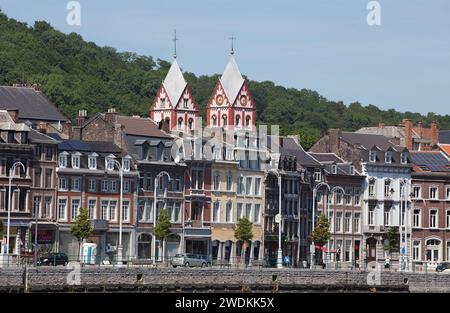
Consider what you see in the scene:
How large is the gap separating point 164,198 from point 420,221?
2723 centimetres

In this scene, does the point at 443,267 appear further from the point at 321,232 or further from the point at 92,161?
the point at 92,161

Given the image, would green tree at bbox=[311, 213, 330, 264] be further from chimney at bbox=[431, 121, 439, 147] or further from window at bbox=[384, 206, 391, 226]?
chimney at bbox=[431, 121, 439, 147]

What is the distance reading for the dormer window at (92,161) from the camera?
125688 millimetres

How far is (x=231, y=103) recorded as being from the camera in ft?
525

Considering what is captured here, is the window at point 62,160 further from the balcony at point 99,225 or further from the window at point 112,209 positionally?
the window at point 112,209

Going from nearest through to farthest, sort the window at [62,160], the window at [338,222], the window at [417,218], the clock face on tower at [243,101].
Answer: the window at [62,160], the window at [338,222], the window at [417,218], the clock face on tower at [243,101]

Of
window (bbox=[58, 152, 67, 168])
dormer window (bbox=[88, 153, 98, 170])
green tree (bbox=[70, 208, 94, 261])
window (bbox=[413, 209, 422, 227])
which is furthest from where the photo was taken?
window (bbox=[413, 209, 422, 227])

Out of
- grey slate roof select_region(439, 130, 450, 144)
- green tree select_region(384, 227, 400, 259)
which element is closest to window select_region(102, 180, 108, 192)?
green tree select_region(384, 227, 400, 259)

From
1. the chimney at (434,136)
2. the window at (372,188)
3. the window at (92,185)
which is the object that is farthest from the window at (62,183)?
the chimney at (434,136)

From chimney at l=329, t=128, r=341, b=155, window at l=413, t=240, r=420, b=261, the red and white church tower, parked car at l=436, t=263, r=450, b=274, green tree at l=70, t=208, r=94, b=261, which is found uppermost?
the red and white church tower

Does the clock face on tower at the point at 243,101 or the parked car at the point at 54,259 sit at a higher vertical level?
the clock face on tower at the point at 243,101

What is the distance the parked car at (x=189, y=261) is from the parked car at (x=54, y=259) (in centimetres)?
847

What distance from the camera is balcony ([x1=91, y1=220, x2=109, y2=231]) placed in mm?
125000

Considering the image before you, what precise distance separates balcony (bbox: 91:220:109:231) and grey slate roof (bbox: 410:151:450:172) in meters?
33.9
